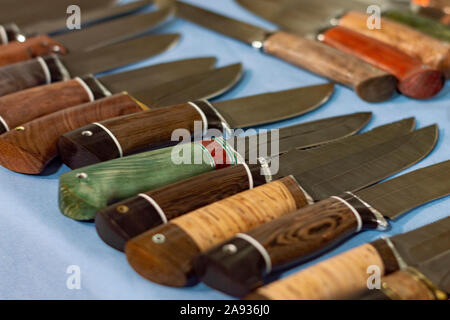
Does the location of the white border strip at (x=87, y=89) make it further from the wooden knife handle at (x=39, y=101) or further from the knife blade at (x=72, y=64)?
the knife blade at (x=72, y=64)

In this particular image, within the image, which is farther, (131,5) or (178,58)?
(131,5)

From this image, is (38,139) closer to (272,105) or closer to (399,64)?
(272,105)

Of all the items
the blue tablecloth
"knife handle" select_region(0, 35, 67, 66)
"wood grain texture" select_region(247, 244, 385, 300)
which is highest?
"knife handle" select_region(0, 35, 67, 66)

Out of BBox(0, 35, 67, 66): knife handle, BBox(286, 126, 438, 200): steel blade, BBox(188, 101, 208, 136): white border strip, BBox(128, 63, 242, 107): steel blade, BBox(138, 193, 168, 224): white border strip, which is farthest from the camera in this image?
BBox(0, 35, 67, 66): knife handle

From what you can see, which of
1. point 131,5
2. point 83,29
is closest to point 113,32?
point 83,29

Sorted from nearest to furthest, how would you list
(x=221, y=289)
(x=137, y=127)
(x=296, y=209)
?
(x=221, y=289)
(x=296, y=209)
(x=137, y=127)

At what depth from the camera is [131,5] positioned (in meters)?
1.64

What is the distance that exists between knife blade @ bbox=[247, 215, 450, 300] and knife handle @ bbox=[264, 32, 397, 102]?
51cm

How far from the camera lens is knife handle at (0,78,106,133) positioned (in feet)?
3.40

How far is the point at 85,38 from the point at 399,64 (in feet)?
2.66

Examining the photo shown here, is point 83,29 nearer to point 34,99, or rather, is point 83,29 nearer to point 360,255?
point 34,99

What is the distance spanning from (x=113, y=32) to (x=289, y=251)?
37.3 inches

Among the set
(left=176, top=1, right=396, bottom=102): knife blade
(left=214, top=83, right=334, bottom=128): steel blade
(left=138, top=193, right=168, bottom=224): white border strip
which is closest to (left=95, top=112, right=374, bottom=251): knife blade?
(left=138, top=193, right=168, bottom=224): white border strip

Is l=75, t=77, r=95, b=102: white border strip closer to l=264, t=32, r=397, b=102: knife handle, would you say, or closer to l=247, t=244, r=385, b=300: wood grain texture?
l=264, t=32, r=397, b=102: knife handle
